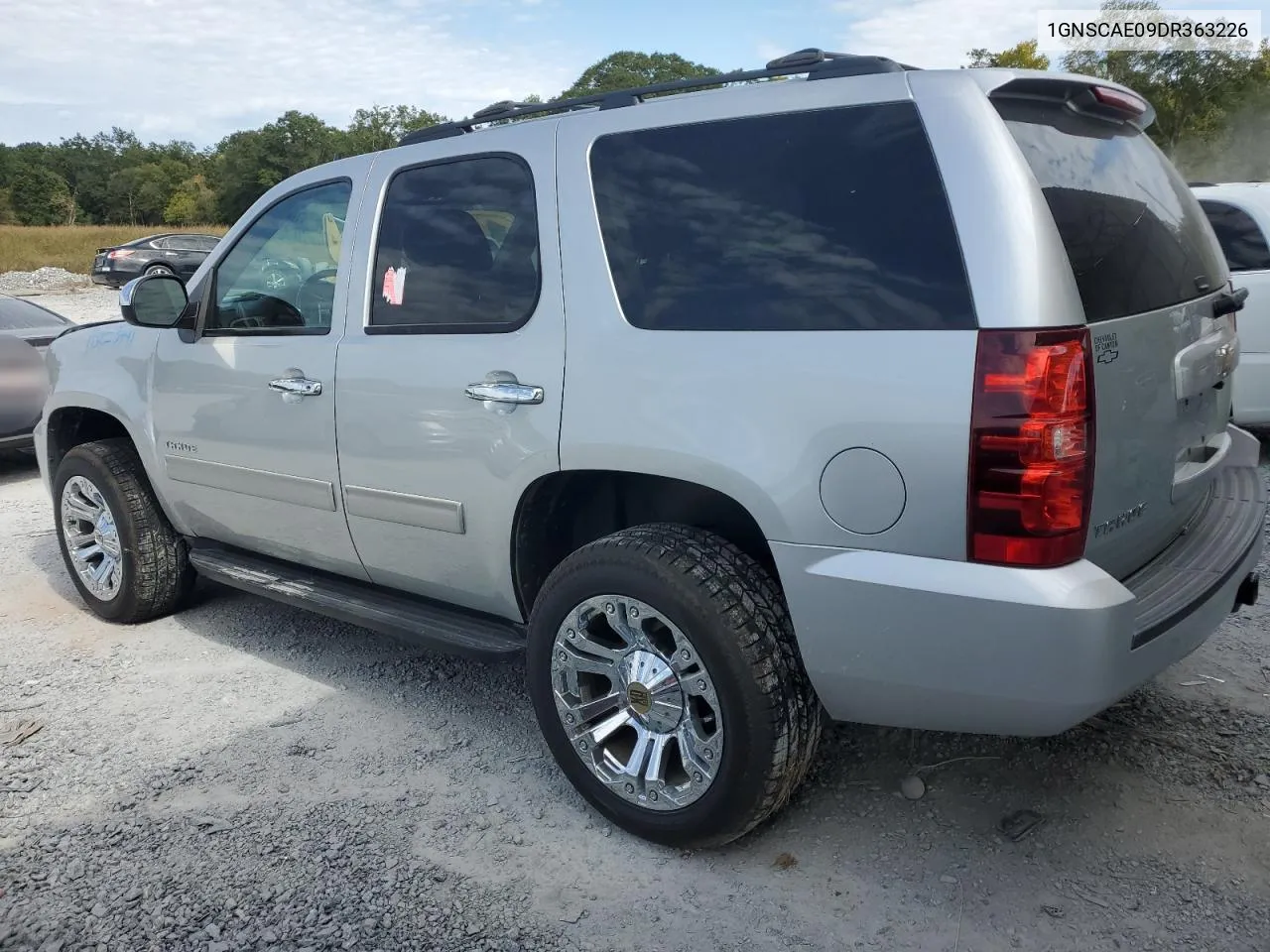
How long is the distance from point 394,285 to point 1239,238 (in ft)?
17.1

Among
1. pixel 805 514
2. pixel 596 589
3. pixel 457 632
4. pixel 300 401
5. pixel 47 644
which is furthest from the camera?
pixel 47 644

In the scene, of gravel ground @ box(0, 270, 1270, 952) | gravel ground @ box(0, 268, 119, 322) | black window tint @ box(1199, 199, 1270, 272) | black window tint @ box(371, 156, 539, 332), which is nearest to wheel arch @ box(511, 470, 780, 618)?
black window tint @ box(371, 156, 539, 332)

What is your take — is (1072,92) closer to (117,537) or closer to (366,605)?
(366,605)

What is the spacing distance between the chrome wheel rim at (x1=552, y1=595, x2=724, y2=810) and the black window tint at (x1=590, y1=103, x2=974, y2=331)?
2.68 ft

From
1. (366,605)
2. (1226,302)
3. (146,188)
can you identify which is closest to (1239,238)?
(1226,302)

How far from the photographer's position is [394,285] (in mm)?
3439

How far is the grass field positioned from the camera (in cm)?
3294

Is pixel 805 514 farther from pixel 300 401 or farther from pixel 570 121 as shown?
pixel 300 401

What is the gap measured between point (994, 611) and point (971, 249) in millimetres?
782

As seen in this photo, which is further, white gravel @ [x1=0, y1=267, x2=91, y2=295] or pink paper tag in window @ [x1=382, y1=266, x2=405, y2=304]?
white gravel @ [x1=0, y1=267, x2=91, y2=295]

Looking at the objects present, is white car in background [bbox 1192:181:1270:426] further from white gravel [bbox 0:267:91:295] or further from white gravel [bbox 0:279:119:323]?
white gravel [bbox 0:267:91:295]

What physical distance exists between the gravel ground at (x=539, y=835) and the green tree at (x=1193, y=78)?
2699cm

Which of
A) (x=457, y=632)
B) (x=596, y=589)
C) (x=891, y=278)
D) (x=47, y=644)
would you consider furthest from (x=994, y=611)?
(x=47, y=644)

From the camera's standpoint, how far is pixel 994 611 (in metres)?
2.23
